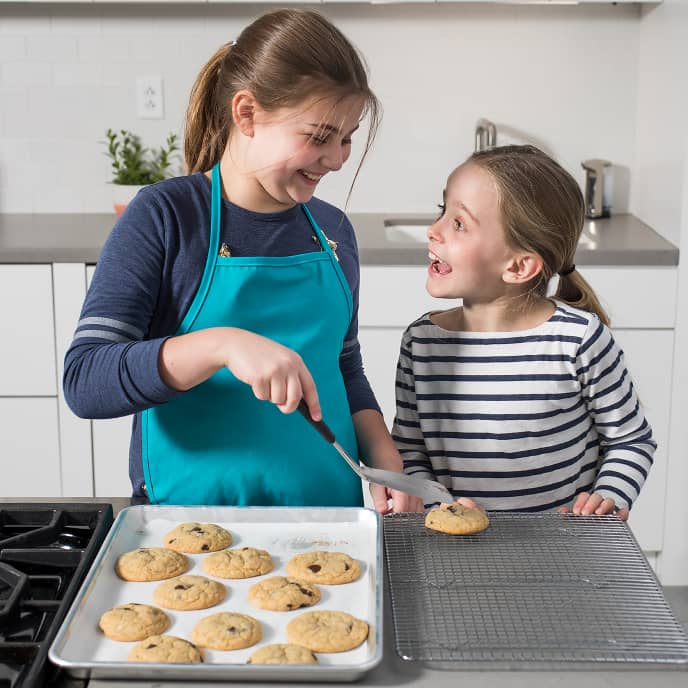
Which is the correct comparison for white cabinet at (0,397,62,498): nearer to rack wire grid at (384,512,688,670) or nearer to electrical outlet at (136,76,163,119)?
electrical outlet at (136,76,163,119)

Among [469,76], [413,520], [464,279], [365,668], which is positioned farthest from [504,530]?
[469,76]

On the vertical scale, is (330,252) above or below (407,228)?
above

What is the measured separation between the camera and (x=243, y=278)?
3.83 ft

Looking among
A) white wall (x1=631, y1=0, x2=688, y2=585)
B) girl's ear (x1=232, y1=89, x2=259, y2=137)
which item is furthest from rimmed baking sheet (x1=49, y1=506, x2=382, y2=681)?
white wall (x1=631, y1=0, x2=688, y2=585)

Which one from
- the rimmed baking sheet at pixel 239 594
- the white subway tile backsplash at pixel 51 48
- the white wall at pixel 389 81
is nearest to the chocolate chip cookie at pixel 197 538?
the rimmed baking sheet at pixel 239 594

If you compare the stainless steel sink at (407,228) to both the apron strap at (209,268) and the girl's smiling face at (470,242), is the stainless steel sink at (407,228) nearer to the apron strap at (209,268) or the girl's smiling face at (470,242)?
the girl's smiling face at (470,242)

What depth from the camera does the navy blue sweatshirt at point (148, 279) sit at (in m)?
1.01

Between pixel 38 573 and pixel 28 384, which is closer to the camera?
pixel 38 573

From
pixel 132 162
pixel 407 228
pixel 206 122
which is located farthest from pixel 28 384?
pixel 206 122

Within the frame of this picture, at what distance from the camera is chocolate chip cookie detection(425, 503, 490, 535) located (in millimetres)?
1027

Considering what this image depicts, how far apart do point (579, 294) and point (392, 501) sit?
1.55 feet

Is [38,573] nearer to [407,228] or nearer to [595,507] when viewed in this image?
[595,507]

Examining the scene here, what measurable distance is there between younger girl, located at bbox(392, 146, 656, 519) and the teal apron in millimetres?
230

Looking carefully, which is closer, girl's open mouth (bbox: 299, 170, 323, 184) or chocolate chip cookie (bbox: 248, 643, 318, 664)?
chocolate chip cookie (bbox: 248, 643, 318, 664)
